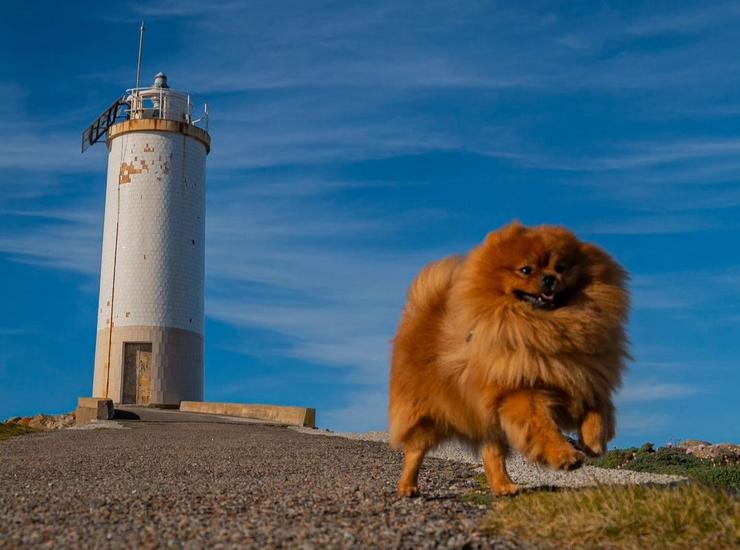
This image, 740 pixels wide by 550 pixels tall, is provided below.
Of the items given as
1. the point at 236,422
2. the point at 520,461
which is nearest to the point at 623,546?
the point at 520,461

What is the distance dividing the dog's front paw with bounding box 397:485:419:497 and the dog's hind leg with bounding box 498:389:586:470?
111cm

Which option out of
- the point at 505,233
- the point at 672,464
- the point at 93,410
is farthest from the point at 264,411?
the point at 505,233

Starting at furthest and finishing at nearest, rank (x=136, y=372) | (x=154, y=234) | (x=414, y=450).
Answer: (x=154, y=234) → (x=136, y=372) → (x=414, y=450)

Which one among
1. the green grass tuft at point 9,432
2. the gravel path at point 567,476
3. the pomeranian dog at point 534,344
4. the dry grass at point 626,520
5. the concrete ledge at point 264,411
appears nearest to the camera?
the dry grass at point 626,520

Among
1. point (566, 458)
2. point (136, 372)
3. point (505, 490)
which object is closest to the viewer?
point (566, 458)

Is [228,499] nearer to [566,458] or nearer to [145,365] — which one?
[566,458]

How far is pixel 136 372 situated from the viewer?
30.2 meters

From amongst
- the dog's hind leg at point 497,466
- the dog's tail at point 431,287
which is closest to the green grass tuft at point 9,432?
the dog's tail at point 431,287

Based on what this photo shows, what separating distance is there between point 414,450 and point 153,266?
25.5 m

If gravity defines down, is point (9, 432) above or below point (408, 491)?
above

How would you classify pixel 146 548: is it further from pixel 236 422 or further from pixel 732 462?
pixel 236 422

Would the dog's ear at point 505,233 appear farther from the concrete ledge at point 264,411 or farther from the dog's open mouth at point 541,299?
the concrete ledge at point 264,411

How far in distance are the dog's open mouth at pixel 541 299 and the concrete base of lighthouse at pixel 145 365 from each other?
2577cm

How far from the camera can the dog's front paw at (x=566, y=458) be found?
4738 mm
